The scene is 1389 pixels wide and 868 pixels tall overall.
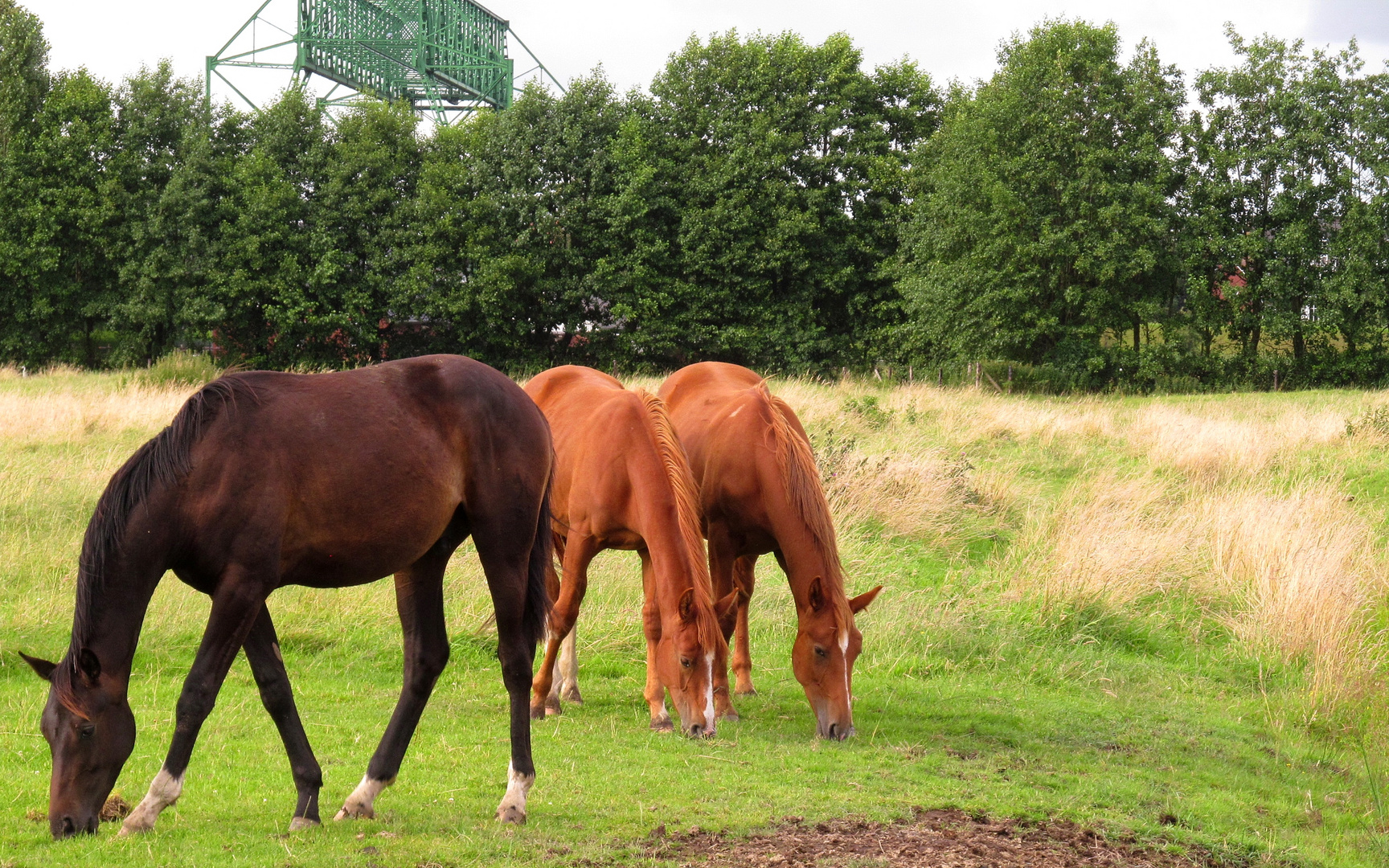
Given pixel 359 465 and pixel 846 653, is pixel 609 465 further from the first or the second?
pixel 359 465

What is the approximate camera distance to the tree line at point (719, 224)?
33094 mm

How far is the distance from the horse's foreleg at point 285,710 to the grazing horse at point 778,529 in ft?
9.74

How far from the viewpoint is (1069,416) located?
19.7m

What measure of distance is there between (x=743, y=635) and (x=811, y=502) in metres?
1.40

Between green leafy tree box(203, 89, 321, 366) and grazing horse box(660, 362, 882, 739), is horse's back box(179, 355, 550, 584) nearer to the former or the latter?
grazing horse box(660, 362, 882, 739)

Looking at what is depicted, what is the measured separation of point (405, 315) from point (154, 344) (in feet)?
26.0

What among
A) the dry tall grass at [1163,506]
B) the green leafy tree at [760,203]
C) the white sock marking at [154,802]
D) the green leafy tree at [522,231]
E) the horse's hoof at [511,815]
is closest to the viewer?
the white sock marking at [154,802]

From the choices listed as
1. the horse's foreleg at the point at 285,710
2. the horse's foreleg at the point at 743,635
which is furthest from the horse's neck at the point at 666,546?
the horse's foreleg at the point at 285,710

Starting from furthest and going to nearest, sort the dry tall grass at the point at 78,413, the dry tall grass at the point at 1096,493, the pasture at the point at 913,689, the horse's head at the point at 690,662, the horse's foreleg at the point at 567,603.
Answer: the dry tall grass at the point at 78,413 < the dry tall grass at the point at 1096,493 < the horse's foreleg at the point at 567,603 < the horse's head at the point at 690,662 < the pasture at the point at 913,689

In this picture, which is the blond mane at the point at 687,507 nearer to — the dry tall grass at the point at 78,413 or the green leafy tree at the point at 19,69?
the dry tall grass at the point at 78,413

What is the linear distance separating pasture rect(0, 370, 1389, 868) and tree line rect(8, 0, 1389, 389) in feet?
63.7

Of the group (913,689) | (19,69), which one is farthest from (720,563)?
(19,69)

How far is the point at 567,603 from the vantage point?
22.4 feet

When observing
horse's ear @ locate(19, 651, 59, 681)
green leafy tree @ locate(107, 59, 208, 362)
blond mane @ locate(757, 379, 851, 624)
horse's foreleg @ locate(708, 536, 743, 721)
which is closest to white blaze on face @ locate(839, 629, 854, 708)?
blond mane @ locate(757, 379, 851, 624)
